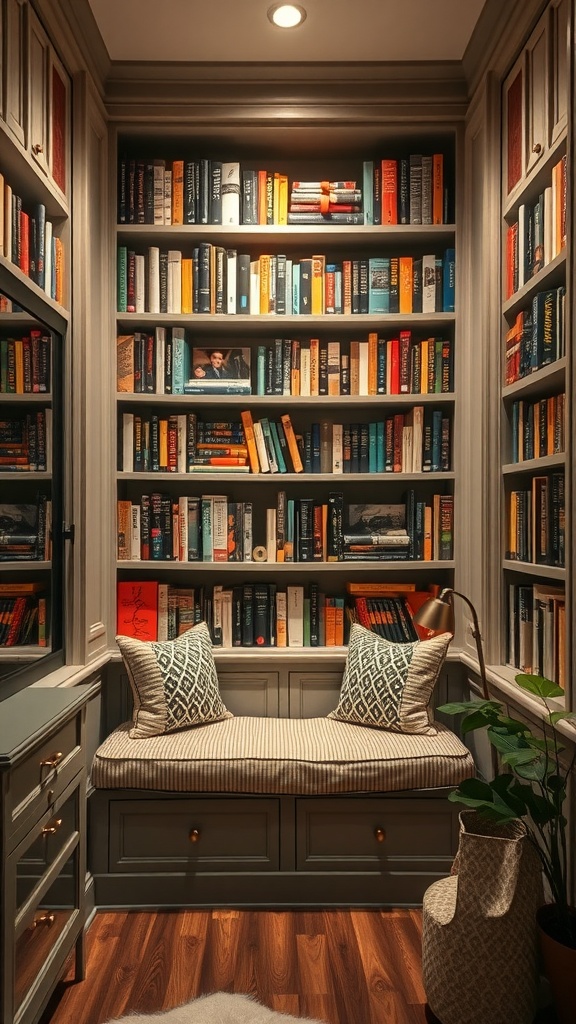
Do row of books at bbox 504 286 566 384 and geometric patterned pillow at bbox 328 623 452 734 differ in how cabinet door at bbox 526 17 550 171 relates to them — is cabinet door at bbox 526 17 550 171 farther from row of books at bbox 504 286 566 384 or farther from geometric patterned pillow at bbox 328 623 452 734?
geometric patterned pillow at bbox 328 623 452 734

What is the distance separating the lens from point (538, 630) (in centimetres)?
224

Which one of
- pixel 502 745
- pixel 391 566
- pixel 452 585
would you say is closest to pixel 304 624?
pixel 391 566

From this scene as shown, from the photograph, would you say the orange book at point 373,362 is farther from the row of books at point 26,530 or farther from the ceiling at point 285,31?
the row of books at point 26,530

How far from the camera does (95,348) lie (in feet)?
8.96

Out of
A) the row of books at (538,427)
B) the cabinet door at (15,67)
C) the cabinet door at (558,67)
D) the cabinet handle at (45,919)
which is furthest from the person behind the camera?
the row of books at (538,427)

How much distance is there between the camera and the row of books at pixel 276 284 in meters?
2.91

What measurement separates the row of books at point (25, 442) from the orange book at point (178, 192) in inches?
44.5

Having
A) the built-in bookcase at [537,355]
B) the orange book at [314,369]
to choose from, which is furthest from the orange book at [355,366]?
the built-in bookcase at [537,355]

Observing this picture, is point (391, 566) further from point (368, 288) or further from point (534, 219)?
point (534, 219)

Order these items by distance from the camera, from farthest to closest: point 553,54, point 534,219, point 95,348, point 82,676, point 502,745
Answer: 1. point 95,348
2. point 82,676
3. point 534,219
4. point 553,54
5. point 502,745

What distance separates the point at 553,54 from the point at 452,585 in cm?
190

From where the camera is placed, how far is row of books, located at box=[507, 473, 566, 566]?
208cm

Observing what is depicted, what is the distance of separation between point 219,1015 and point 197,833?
2.14 ft

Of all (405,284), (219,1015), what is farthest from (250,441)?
(219,1015)
